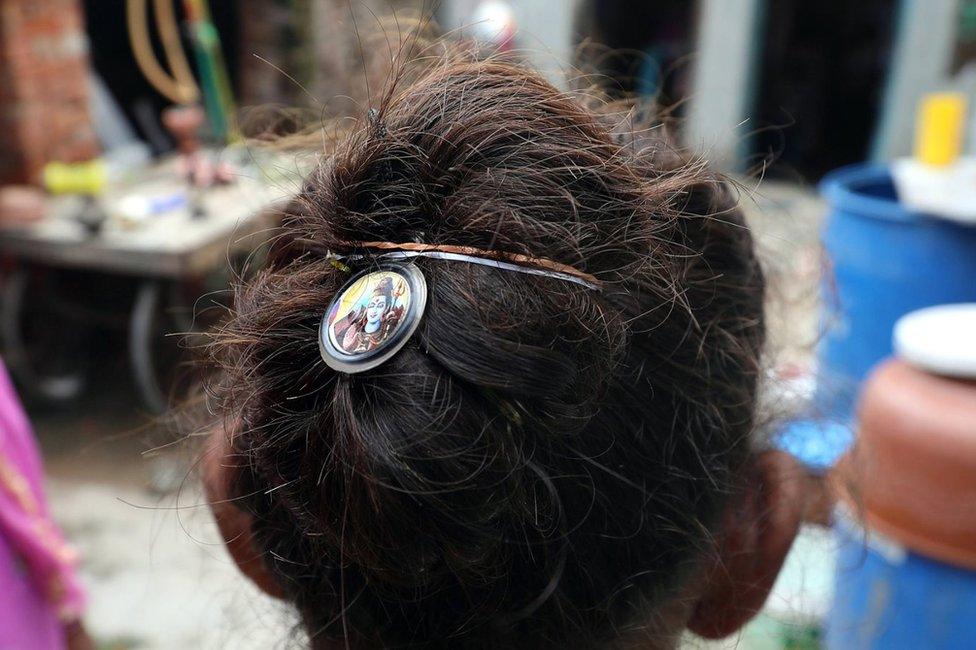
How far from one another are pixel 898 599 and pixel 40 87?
11.2 feet

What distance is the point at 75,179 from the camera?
322 cm

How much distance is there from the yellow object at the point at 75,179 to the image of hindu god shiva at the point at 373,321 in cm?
305

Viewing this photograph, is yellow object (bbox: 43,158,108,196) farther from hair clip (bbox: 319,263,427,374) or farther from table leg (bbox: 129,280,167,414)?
hair clip (bbox: 319,263,427,374)

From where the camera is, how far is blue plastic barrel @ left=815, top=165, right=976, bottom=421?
5.81ft

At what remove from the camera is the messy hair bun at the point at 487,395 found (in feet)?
1.59

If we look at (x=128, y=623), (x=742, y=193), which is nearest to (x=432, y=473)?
(x=742, y=193)

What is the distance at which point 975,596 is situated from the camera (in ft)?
4.31

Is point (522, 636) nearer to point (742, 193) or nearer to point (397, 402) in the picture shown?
point (397, 402)

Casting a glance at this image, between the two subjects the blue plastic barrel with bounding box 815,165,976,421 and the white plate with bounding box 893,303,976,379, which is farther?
the blue plastic barrel with bounding box 815,165,976,421

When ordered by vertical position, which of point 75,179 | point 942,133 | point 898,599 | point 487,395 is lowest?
point 898,599

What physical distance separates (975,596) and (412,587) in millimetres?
1144

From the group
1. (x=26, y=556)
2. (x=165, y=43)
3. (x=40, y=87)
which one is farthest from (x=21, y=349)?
(x=165, y=43)

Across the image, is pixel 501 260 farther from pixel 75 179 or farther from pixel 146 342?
pixel 75 179

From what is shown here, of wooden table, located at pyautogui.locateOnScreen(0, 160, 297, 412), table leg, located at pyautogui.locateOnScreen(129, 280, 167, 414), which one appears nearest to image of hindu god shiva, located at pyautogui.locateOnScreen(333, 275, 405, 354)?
wooden table, located at pyautogui.locateOnScreen(0, 160, 297, 412)
